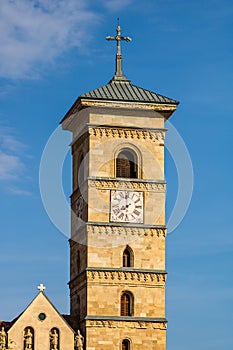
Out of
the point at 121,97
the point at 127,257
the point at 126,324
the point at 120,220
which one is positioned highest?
the point at 121,97

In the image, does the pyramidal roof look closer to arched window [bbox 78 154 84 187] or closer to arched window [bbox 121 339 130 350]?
arched window [bbox 78 154 84 187]

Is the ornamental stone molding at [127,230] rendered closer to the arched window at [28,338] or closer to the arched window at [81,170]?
the arched window at [81,170]

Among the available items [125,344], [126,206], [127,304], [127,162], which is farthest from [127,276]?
[127,162]

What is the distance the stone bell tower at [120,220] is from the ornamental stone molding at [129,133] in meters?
0.06

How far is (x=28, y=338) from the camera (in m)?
76.1

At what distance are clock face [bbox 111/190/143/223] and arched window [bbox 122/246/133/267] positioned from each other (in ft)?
5.42

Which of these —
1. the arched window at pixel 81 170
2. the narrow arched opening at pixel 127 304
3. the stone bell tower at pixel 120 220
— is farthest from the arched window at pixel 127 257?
the arched window at pixel 81 170

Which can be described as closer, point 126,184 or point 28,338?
point 28,338

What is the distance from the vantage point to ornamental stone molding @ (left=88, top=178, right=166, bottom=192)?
78812mm

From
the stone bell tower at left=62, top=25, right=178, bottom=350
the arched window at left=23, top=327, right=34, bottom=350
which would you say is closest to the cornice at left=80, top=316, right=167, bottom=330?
the stone bell tower at left=62, top=25, right=178, bottom=350

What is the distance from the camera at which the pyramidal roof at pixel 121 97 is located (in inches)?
3120

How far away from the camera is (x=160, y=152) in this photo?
80250mm

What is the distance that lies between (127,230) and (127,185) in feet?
8.28

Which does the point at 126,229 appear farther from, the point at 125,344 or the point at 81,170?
the point at 125,344
